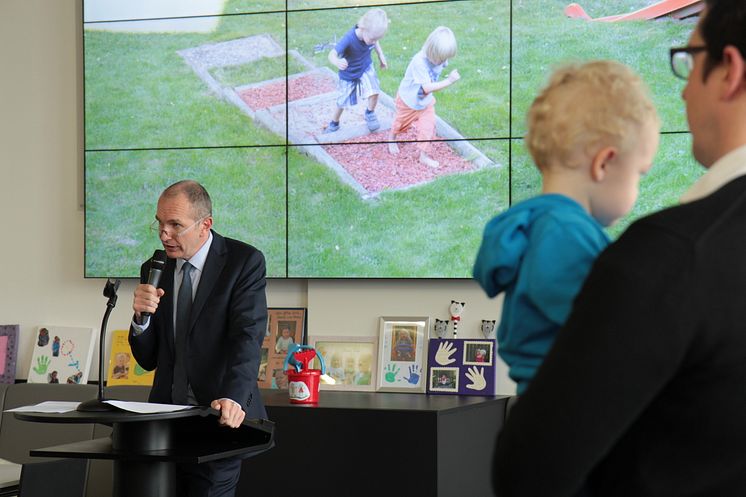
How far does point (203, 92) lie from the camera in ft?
17.4

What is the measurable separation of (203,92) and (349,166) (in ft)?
3.01

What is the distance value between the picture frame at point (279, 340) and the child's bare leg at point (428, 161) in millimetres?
986

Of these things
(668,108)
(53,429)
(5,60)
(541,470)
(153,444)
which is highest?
(5,60)

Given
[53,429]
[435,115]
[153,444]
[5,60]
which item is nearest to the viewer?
[153,444]

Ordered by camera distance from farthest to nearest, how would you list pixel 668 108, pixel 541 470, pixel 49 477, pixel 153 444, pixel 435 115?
1. pixel 435 115
2. pixel 668 108
3. pixel 49 477
4. pixel 153 444
5. pixel 541 470

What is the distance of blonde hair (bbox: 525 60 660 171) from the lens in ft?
4.01

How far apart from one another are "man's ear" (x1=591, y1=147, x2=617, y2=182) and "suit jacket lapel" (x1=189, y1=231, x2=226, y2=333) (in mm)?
2284

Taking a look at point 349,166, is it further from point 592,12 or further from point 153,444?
point 153,444

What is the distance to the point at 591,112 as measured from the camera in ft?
4.03

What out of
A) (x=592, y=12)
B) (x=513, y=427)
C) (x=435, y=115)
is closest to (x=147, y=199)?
(x=435, y=115)

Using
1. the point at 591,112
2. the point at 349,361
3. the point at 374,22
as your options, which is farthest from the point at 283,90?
the point at 591,112

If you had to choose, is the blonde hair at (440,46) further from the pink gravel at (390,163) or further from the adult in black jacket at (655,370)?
the adult in black jacket at (655,370)

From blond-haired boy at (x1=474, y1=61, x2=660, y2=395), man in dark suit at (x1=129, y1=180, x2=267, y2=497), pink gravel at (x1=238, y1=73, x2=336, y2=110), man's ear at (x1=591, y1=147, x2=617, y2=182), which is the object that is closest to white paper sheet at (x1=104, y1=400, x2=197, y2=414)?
man in dark suit at (x1=129, y1=180, x2=267, y2=497)

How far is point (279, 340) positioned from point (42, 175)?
175 cm
